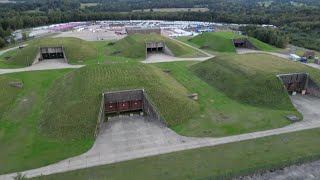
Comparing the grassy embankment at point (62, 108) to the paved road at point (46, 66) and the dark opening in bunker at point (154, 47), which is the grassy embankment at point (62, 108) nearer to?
the paved road at point (46, 66)

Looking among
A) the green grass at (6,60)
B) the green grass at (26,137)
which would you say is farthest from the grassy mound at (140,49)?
the green grass at (26,137)

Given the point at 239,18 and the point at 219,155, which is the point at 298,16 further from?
the point at 219,155

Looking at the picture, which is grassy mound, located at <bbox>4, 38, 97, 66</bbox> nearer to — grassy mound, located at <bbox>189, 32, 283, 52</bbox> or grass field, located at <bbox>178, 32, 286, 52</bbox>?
grass field, located at <bbox>178, 32, 286, 52</bbox>

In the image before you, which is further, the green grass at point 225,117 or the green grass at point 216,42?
the green grass at point 216,42

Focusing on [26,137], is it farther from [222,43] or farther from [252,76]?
[222,43]

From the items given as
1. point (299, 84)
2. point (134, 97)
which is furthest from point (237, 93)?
point (134, 97)
